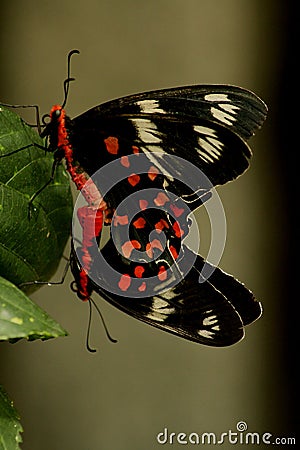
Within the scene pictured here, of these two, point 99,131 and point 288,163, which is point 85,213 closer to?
point 99,131

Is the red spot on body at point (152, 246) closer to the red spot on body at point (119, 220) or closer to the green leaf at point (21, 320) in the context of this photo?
the red spot on body at point (119, 220)

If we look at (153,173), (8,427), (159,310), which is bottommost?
(8,427)

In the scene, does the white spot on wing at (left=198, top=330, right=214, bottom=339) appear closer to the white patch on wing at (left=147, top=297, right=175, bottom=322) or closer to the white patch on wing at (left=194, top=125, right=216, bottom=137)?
the white patch on wing at (left=147, top=297, right=175, bottom=322)

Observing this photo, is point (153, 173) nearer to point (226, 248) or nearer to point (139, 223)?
point (139, 223)

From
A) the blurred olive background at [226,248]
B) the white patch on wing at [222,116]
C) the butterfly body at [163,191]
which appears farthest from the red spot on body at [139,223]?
the blurred olive background at [226,248]

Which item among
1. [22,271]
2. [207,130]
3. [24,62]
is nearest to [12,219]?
[22,271]

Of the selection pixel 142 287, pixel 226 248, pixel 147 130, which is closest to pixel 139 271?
pixel 142 287
